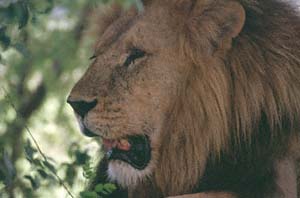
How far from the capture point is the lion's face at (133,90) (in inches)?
235

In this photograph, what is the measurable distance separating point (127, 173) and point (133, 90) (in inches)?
17.4

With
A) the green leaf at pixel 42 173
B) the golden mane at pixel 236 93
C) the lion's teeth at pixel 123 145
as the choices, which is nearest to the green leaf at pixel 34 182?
the green leaf at pixel 42 173

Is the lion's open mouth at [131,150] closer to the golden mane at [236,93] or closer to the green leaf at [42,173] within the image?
the golden mane at [236,93]

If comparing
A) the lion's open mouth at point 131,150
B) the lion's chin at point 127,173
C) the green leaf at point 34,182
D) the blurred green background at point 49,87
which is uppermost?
the green leaf at point 34,182

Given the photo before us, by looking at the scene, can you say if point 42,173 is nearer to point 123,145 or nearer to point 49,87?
point 123,145

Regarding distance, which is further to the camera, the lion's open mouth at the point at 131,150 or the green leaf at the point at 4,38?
the lion's open mouth at the point at 131,150

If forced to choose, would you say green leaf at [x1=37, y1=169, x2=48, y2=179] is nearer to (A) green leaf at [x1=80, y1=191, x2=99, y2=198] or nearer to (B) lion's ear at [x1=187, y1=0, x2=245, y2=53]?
(A) green leaf at [x1=80, y1=191, x2=99, y2=198]

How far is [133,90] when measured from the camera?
6027mm

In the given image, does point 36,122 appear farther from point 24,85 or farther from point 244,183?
point 244,183

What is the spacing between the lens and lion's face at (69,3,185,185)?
5977 mm

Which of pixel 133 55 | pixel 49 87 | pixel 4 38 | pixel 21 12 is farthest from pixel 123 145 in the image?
pixel 49 87

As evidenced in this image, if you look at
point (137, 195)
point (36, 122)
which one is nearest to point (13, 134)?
point (36, 122)

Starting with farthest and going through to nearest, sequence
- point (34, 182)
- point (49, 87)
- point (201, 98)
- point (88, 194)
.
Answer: point (49, 87) < point (201, 98) < point (34, 182) < point (88, 194)

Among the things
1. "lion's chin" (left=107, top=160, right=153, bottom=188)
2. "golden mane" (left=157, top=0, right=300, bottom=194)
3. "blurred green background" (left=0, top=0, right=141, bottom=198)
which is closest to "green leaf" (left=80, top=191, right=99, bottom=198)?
"lion's chin" (left=107, top=160, right=153, bottom=188)
